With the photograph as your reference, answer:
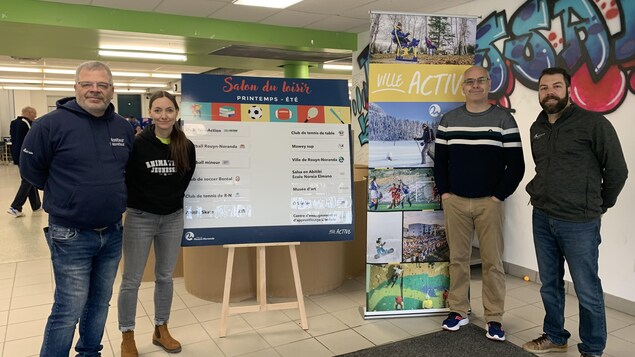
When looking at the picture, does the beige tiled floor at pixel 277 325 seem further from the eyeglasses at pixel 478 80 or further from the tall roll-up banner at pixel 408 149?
the eyeglasses at pixel 478 80

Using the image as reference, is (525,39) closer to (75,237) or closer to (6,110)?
(75,237)

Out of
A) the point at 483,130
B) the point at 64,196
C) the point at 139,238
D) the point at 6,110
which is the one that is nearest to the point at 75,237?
the point at 64,196

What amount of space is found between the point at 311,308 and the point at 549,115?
84.3 inches

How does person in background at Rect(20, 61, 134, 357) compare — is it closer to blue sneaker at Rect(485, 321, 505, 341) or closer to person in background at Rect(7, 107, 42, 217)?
blue sneaker at Rect(485, 321, 505, 341)

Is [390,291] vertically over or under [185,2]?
under

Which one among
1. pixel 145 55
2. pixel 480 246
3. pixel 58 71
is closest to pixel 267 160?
pixel 480 246

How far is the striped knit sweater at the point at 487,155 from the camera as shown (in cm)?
287

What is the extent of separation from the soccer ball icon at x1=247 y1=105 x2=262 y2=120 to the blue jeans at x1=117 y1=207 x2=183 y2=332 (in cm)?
77

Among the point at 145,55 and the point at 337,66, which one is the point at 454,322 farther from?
the point at 337,66

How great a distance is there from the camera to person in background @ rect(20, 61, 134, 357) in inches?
80.5

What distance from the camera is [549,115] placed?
261 centimetres

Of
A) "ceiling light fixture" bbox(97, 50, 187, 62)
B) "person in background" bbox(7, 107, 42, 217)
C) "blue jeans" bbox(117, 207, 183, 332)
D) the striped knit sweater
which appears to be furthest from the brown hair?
"ceiling light fixture" bbox(97, 50, 187, 62)

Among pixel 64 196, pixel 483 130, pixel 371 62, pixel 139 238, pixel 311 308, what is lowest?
pixel 311 308

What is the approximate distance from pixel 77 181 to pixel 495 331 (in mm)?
2612
